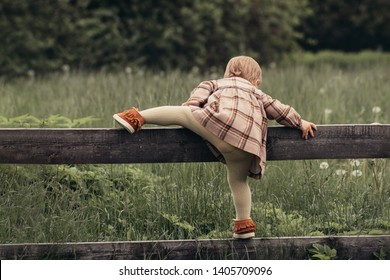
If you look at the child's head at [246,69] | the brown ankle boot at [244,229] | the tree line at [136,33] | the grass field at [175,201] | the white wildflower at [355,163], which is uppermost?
the tree line at [136,33]

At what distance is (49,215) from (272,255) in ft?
4.73

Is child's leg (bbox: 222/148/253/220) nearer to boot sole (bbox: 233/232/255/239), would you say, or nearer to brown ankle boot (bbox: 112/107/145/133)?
boot sole (bbox: 233/232/255/239)

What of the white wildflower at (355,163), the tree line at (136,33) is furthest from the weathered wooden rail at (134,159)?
the tree line at (136,33)

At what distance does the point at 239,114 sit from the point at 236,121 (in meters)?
0.05

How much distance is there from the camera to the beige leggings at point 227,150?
5098mm

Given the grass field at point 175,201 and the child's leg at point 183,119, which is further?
the grass field at point 175,201

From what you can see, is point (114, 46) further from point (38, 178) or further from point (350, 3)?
point (350, 3)

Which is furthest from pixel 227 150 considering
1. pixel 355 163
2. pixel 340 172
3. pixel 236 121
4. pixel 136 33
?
pixel 136 33

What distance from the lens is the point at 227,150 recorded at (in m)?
5.09

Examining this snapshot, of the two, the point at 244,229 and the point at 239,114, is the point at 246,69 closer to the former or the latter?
the point at 239,114

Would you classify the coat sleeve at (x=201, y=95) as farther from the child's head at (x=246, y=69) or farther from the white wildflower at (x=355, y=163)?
the white wildflower at (x=355, y=163)

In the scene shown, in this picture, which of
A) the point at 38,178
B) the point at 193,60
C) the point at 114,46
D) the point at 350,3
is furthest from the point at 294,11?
the point at 38,178

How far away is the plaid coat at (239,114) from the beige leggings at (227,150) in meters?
0.04

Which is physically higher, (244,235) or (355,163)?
(355,163)
